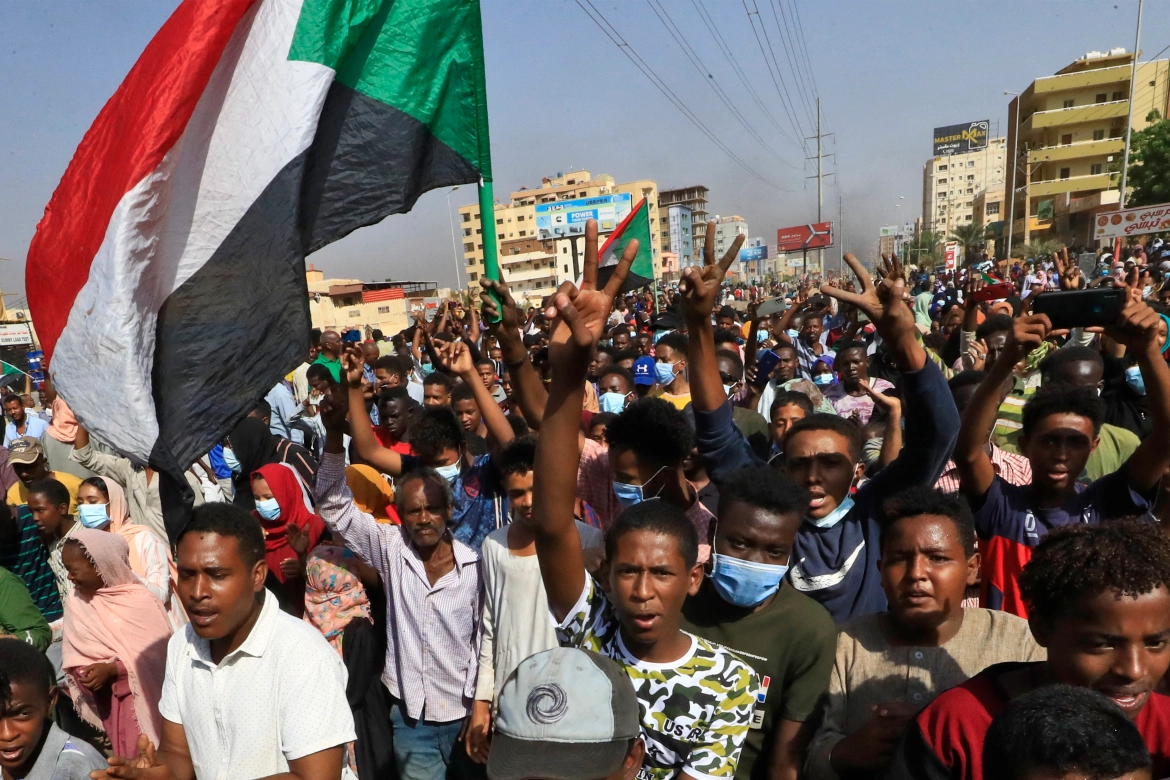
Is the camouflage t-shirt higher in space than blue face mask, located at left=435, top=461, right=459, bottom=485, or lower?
lower

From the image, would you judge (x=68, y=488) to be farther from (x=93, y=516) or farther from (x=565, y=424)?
(x=565, y=424)

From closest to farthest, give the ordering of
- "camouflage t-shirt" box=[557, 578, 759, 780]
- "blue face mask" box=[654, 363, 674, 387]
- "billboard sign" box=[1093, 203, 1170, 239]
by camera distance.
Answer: "camouflage t-shirt" box=[557, 578, 759, 780] → "blue face mask" box=[654, 363, 674, 387] → "billboard sign" box=[1093, 203, 1170, 239]

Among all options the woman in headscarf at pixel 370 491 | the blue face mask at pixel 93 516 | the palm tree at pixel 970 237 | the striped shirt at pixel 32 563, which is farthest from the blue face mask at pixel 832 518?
the palm tree at pixel 970 237

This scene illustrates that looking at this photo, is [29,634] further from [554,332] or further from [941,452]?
[941,452]

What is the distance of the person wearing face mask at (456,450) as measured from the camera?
3352mm

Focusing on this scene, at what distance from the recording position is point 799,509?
2416mm

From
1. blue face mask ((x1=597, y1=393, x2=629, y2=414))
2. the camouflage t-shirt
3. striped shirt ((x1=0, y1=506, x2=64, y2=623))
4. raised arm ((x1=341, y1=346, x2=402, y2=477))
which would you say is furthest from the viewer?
blue face mask ((x1=597, y1=393, x2=629, y2=414))

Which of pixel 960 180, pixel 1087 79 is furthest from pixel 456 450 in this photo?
pixel 960 180

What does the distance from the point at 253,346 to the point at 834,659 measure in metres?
2.08

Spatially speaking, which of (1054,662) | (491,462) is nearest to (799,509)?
(1054,662)

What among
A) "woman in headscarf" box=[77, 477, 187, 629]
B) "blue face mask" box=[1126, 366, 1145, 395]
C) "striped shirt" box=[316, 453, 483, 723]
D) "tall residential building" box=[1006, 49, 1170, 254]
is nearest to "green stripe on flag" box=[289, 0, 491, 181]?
"striped shirt" box=[316, 453, 483, 723]

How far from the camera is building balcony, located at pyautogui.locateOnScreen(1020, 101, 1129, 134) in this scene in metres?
54.9

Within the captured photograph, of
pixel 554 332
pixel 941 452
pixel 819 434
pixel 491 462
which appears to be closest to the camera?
pixel 554 332

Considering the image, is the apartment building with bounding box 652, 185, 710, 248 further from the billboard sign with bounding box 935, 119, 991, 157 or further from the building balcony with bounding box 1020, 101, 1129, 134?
the building balcony with bounding box 1020, 101, 1129, 134
